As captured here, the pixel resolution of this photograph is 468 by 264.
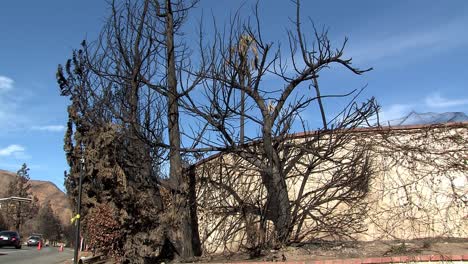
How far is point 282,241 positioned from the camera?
1169 centimetres

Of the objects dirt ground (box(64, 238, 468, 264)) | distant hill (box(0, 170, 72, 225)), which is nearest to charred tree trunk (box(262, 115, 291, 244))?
dirt ground (box(64, 238, 468, 264))

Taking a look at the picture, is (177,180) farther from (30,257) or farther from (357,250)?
(30,257)

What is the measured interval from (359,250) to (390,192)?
6.79 feet

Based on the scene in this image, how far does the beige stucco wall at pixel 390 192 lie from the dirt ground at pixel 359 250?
42cm

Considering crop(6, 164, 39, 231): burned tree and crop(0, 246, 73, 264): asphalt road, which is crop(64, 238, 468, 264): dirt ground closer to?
crop(0, 246, 73, 264): asphalt road

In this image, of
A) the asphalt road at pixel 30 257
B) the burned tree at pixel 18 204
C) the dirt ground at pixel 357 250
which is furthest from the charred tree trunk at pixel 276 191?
the burned tree at pixel 18 204

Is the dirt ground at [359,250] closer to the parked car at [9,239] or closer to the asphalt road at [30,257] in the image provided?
the asphalt road at [30,257]

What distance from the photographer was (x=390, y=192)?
40.8 ft

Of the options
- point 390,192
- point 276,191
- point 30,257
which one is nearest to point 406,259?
point 390,192

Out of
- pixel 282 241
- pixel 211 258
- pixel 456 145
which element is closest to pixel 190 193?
pixel 211 258

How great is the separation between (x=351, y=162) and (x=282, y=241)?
105 inches

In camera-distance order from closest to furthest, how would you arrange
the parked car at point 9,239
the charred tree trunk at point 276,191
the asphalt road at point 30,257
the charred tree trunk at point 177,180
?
the charred tree trunk at point 276,191 → the charred tree trunk at point 177,180 → the asphalt road at point 30,257 → the parked car at point 9,239

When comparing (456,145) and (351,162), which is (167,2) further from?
(456,145)

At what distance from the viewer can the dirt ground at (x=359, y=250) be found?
10352 mm
